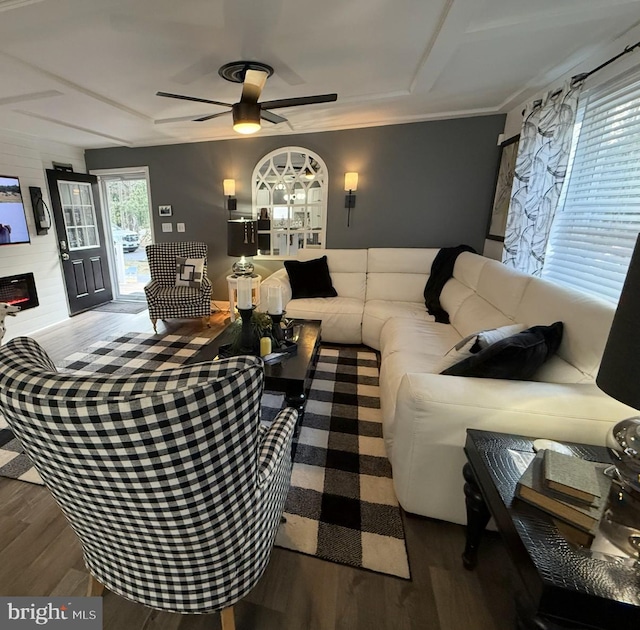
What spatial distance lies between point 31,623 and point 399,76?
3432 millimetres

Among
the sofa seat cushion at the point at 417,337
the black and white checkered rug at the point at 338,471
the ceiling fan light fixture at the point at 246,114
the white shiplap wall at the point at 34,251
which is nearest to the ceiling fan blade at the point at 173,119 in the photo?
the ceiling fan light fixture at the point at 246,114

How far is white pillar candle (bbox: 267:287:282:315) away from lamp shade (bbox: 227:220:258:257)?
197 cm

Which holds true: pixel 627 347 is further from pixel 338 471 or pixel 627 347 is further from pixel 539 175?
pixel 539 175

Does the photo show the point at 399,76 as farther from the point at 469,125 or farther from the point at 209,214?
the point at 209,214

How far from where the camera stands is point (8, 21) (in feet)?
5.36

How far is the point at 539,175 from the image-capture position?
7.71 feet

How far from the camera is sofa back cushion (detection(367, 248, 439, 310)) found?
347 centimetres

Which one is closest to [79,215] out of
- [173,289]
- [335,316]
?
[173,289]

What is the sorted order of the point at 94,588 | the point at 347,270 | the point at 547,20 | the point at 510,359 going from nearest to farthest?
1. the point at 94,588
2. the point at 510,359
3. the point at 547,20
4. the point at 347,270

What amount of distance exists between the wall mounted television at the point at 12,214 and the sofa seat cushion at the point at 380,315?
3931 millimetres

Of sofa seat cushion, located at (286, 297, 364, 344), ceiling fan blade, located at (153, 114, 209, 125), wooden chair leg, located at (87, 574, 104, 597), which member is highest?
ceiling fan blade, located at (153, 114, 209, 125)

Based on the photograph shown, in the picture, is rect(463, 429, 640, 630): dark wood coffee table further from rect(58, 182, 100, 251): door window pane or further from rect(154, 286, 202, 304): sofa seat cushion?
rect(58, 182, 100, 251): door window pane

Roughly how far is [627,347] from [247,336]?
164 centimetres

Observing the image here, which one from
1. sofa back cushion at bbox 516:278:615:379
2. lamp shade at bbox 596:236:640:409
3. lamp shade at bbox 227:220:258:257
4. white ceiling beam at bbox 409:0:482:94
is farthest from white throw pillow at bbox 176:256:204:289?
lamp shade at bbox 596:236:640:409
